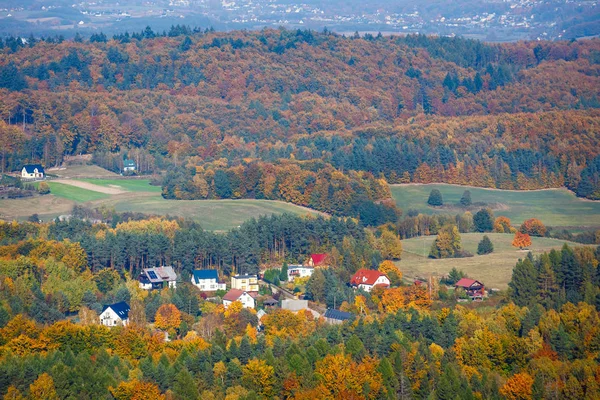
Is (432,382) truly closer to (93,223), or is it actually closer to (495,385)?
(495,385)

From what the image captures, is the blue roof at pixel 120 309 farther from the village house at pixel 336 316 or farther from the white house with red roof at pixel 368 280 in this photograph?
the white house with red roof at pixel 368 280

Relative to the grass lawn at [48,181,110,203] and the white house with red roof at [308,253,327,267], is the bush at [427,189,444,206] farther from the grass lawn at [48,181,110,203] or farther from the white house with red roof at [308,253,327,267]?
the white house with red roof at [308,253,327,267]

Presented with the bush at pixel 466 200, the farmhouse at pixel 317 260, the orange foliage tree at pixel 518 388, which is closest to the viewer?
the orange foliage tree at pixel 518 388

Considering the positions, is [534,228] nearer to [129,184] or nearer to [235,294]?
[235,294]

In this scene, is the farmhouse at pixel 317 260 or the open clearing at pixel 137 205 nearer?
the farmhouse at pixel 317 260

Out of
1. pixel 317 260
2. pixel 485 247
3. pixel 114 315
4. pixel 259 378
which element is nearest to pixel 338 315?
pixel 114 315

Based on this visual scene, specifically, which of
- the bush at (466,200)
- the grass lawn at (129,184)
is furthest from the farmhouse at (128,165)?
the bush at (466,200)

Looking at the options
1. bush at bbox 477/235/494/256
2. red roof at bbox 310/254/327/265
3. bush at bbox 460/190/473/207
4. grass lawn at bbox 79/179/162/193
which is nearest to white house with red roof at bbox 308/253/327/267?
red roof at bbox 310/254/327/265

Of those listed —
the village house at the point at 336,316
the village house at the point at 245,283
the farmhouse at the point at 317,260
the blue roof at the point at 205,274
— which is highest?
the village house at the point at 336,316
